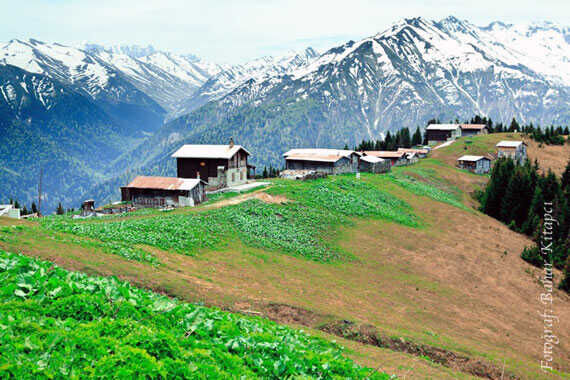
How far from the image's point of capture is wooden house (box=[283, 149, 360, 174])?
283ft

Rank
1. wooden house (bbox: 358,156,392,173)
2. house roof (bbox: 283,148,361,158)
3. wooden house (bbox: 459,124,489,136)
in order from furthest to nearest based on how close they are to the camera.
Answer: wooden house (bbox: 459,124,489,136) < wooden house (bbox: 358,156,392,173) < house roof (bbox: 283,148,361,158)

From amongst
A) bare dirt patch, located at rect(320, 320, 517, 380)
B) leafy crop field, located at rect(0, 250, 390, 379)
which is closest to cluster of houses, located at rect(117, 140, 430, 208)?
bare dirt patch, located at rect(320, 320, 517, 380)

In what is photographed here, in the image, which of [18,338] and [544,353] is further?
[544,353]

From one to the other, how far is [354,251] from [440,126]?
116119 mm

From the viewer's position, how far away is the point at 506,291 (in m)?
41.9

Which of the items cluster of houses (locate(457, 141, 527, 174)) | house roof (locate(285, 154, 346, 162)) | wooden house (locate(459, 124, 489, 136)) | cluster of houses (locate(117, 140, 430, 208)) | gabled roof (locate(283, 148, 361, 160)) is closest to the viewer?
cluster of houses (locate(117, 140, 430, 208))

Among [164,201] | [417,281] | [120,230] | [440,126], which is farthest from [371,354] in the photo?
[440,126]

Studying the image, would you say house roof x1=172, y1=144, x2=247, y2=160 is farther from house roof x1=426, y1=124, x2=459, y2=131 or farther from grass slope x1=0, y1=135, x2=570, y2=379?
house roof x1=426, y1=124, x2=459, y2=131

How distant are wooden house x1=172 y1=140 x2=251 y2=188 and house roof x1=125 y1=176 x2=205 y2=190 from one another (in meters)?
8.57

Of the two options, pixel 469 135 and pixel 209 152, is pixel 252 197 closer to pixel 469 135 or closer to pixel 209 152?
pixel 209 152

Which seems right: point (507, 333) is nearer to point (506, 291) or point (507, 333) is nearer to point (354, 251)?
point (506, 291)

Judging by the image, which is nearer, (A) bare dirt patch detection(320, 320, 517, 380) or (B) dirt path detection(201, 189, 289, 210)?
(A) bare dirt patch detection(320, 320, 517, 380)

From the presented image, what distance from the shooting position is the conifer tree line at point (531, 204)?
5675 centimetres

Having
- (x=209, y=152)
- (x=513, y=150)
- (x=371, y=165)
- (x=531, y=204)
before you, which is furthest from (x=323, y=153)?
(x=513, y=150)
